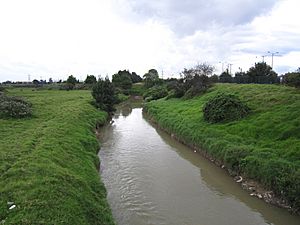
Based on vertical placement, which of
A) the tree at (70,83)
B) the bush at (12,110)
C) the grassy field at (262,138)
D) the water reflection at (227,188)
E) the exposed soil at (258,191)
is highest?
the tree at (70,83)

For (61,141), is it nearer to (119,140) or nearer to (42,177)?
(42,177)

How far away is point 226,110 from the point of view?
93.8 ft

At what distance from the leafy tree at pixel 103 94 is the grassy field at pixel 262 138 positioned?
13894mm

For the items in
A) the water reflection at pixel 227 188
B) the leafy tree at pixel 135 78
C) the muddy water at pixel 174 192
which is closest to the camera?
the muddy water at pixel 174 192

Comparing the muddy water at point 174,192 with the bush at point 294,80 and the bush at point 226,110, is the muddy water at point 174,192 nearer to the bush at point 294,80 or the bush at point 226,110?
the bush at point 226,110

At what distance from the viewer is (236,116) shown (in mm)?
27688

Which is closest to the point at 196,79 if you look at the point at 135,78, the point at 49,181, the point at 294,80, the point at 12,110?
the point at 294,80

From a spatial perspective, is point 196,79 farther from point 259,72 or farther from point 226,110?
point 226,110

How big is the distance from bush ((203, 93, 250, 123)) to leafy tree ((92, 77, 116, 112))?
64.7 feet

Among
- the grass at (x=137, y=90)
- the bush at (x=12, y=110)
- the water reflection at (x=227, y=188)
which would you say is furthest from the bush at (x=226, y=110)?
the grass at (x=137, y=90)

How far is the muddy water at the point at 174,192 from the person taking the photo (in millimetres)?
13938

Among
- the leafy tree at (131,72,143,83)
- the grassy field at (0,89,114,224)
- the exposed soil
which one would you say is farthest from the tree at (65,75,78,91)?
the exposed soil

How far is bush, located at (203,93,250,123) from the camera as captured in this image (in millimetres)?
28030

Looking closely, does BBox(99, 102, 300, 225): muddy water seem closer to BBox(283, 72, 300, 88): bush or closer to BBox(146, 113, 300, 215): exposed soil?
BBox(146, 113, 300, 215): exposed soil
